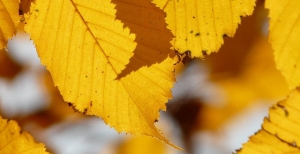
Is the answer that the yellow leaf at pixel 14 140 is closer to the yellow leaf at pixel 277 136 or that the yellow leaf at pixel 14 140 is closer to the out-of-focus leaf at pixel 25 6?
the out-of-focus leaf at pixel 25 6

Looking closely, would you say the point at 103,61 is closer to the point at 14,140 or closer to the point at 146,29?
the point at 146,29

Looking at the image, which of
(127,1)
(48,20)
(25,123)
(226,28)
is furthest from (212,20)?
(25,123)

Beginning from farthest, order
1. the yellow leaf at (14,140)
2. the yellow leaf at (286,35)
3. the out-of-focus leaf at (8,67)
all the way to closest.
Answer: the out-of-focus leaf at (8,67), the yellow leaf at (14,140), the yellow leaf at (286,35)

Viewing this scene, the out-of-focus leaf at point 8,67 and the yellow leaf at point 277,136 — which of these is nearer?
the yellow leaf at point 277,136

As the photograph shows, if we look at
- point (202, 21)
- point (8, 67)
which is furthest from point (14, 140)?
point (8, 67)

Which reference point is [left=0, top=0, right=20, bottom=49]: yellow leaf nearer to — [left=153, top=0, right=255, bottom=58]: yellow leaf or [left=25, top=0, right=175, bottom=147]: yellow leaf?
[left=25, top=0, right=175, bottom=147]: yellow leaf

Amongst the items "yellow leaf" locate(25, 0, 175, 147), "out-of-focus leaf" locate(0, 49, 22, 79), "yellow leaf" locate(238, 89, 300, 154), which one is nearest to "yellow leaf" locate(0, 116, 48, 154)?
"yellow leaf" locate(25, 0, 175, 147)

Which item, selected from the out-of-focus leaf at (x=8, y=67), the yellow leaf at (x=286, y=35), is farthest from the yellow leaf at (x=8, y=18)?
the out-of-focus leaf at (x=8, y=67)
